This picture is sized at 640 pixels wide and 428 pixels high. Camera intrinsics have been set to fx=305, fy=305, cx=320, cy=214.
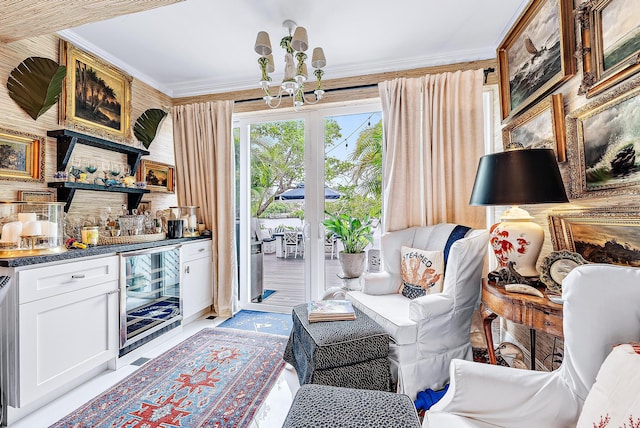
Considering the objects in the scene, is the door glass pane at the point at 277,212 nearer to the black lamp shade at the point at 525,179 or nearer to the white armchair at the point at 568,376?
the black lamp shade at the point at 525,179

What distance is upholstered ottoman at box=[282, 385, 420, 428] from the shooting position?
1.00 metres

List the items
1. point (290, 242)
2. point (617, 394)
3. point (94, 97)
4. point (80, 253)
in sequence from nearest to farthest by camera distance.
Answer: point (617, 394) < point (80, 253) < point (94, 97) < point (290, 242)

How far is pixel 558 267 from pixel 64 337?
9.16 feet

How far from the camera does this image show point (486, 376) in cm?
106

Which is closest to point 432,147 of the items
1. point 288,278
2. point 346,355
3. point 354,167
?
point 354,167

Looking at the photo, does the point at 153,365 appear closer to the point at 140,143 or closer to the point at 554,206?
the point at 140,143

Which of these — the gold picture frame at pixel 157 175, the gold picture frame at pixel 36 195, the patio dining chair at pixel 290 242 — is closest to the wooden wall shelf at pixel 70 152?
the gold picture frame at pixel 36 195

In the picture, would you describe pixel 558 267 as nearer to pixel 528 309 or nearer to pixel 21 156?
pixel 528 309

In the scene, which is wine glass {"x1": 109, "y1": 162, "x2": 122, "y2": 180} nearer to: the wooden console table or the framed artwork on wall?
the wooden console table

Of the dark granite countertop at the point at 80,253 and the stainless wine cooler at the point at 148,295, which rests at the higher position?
the dark granite countertop at the point at 80,253

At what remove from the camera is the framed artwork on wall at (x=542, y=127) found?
1.74 metres

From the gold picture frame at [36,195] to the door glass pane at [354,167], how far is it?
91.8 inches

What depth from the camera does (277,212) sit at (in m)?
3.50

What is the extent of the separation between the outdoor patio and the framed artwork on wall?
6.62 ft
